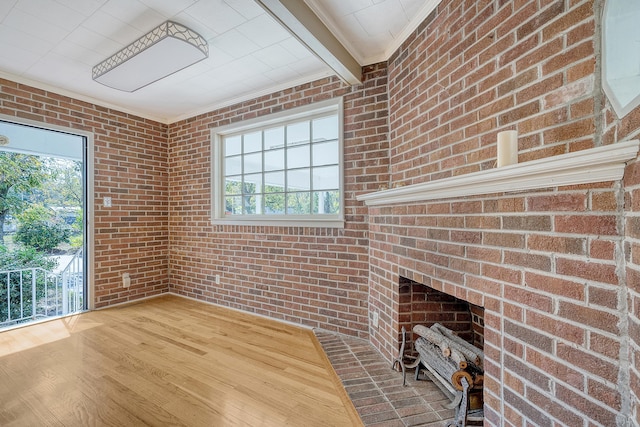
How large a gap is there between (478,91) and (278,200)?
2130mm

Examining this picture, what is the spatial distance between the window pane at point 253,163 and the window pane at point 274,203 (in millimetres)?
359

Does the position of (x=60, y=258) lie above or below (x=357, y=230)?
below

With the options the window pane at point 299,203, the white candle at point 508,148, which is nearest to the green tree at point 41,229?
the window pane at point 299,203

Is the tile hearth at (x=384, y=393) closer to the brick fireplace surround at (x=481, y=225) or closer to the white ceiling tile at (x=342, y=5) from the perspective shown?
the brick fireplace surround at (x=481, y=225)

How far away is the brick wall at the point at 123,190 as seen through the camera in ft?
10.2

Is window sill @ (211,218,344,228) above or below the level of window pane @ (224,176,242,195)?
below

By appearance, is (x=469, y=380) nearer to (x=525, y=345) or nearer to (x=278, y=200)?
(x=525, y=345)

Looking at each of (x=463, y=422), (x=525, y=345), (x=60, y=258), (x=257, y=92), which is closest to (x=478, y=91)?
(x=525, y=345)

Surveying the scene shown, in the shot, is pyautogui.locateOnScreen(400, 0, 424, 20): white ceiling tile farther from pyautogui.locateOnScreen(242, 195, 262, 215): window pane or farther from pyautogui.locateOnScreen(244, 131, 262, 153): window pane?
pyautogui.locateOnScreen(242, 195, 262, 215): window pane

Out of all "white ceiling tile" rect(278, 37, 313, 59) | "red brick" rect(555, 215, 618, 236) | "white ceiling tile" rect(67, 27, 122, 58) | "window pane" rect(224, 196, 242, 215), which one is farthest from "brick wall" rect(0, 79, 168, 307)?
"red brick" rect(555, 215, 618, 236)

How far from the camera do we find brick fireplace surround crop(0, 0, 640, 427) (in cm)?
85

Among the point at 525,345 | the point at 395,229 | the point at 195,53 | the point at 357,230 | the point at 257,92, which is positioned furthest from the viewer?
the point at 257,92

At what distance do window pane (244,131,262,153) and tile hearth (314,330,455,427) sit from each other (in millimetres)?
2282

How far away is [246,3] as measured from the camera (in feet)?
5.74
